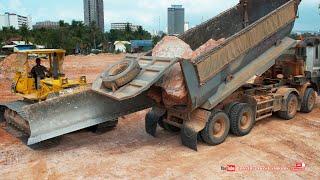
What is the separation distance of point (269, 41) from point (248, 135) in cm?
246

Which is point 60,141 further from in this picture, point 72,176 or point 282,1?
point 282,1

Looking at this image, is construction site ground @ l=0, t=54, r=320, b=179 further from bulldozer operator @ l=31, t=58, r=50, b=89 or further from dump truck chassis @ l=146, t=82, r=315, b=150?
bulldozer operator @ l=31, t=58, r=50, b=89

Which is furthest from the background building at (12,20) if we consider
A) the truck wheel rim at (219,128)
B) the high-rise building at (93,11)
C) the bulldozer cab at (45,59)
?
the truck wheel rim at (219,128)

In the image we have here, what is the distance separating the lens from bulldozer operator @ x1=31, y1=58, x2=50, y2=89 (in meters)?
10.1

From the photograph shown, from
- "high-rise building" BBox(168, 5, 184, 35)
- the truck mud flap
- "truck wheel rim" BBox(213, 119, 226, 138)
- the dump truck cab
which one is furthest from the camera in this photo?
"high-rise building" BBox(168, 5, 184, 35)

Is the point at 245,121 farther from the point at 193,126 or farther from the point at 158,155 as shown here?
the point at 158,155

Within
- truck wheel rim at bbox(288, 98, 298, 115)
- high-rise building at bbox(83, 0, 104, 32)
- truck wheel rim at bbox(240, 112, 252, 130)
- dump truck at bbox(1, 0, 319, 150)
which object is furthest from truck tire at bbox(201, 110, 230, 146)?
high-rise building at bbox(83, 0, 104, 32)

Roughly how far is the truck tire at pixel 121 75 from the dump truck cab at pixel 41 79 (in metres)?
1.35

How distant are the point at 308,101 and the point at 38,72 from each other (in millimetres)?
7814

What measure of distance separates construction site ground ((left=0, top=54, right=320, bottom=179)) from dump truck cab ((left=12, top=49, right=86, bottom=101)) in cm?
109

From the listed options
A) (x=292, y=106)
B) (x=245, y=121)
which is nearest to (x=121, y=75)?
(x=245, y=121)

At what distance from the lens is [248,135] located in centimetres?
977

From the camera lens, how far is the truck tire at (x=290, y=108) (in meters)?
11.1

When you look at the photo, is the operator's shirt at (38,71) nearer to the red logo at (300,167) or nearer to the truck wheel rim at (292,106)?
the red logo at (300,167)
